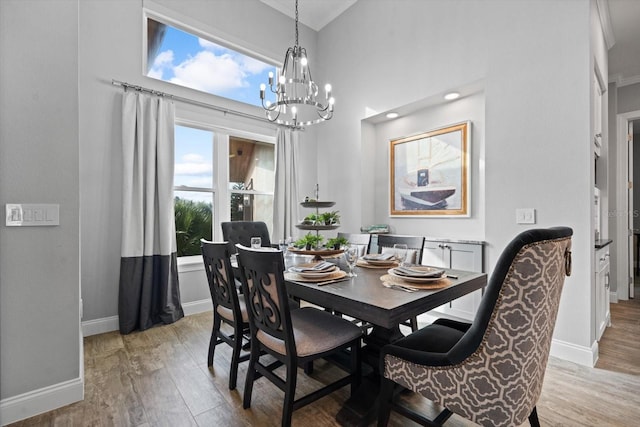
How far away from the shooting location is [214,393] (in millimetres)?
1897

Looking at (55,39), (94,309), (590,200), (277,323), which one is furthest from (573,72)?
(94,309)

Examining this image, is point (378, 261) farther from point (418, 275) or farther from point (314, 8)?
point (314, 8)

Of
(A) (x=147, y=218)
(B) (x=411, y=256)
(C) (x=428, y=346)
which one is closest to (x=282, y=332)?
(C) (x=428, y=346)

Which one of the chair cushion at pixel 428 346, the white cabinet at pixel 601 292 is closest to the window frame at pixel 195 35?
the chair cushion at pixel 428 346

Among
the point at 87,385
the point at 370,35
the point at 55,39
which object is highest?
the point at 370,35

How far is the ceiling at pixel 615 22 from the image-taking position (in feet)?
9.70

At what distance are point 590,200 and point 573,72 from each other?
978 millimetres

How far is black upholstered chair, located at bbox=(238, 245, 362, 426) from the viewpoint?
1.46 m

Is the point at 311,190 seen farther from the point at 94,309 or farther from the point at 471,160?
the point at 94,309

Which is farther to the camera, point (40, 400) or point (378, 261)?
point (378, 261)

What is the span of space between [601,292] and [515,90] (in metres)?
1.90

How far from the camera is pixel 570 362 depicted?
2.31 m

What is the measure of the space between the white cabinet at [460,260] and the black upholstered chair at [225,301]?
2093mm

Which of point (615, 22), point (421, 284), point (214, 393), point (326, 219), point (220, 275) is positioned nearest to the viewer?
point (421, 284)
